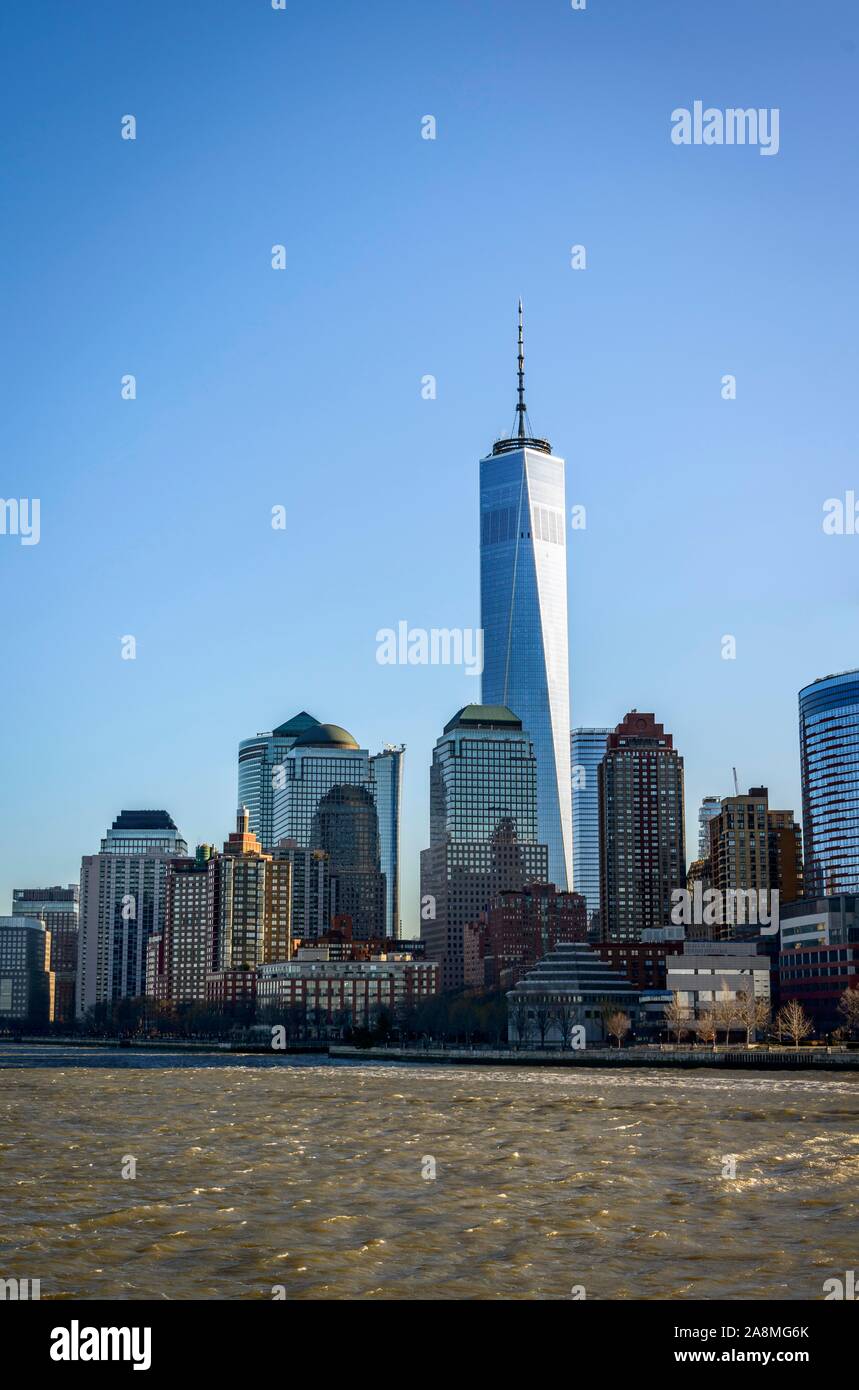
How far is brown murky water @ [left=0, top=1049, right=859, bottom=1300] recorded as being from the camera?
39.9 m

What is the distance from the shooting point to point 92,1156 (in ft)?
233

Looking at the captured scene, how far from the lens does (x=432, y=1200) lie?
5372 cm

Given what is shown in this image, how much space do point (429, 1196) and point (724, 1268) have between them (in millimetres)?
15964

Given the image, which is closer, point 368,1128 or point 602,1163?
point 602,1163

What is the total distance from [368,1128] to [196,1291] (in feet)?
164

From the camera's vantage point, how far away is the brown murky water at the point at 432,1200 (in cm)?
3988

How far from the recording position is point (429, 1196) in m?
54.9
